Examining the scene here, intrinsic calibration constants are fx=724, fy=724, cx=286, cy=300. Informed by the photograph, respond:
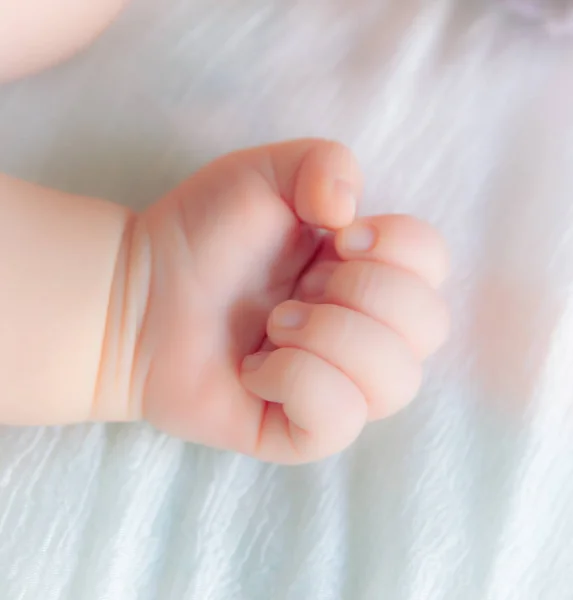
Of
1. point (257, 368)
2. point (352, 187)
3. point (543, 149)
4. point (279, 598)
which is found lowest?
point (279, 598)

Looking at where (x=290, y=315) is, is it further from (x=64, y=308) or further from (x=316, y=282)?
(x=64, y=308)

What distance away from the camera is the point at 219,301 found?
0.47 meters

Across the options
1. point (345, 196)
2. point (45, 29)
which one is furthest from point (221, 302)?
point (45, 29)

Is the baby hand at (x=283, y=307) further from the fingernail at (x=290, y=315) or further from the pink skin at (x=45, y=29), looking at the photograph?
the pink skin at (x=45, y=29)

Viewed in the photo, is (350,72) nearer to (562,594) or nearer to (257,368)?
(257,368)

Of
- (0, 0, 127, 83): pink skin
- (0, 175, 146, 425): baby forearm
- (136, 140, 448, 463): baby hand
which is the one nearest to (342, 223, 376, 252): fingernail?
(136, 140, 448, 463): baby hand

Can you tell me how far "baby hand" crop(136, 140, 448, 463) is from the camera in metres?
0.43

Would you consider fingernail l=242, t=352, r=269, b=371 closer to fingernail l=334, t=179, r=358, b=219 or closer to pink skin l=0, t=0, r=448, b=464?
pink skin l=0, t=0, r=448, b=464

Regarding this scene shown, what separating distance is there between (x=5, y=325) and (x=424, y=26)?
0.40 metres

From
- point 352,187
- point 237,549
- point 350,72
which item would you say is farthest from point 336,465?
point 350,72

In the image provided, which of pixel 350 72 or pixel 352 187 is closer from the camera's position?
pixel 352 187

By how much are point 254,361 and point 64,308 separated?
13 centimetres

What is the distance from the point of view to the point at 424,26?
0.59 metres

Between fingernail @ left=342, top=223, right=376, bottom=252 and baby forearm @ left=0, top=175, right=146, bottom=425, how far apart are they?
0.14 metres
